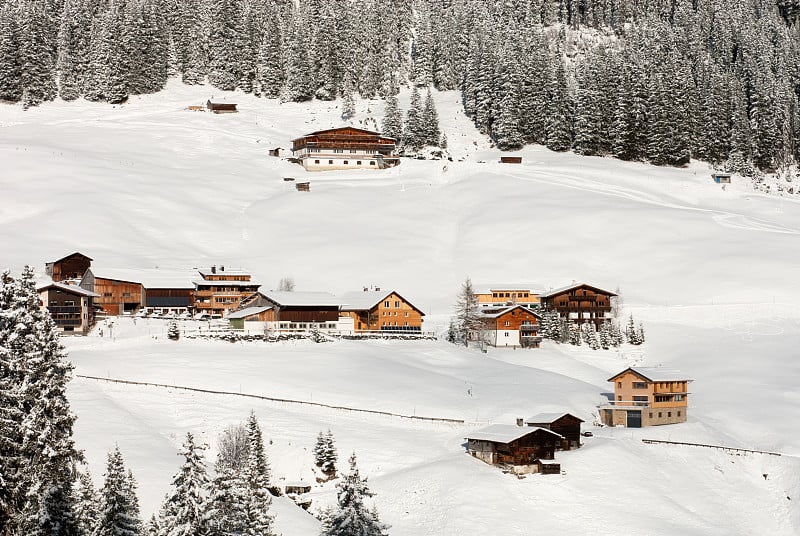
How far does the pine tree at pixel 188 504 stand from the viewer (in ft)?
78.0

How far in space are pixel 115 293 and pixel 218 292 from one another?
8.96 meters

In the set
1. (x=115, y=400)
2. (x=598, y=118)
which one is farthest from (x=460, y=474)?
(x=598, y=118)

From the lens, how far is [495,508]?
43.3 m

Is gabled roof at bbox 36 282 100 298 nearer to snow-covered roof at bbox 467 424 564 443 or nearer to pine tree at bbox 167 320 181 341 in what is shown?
pine tree at bbox 167 320 181 341

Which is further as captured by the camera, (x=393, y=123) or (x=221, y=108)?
(x=221, y=108)

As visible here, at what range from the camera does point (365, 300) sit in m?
79.2

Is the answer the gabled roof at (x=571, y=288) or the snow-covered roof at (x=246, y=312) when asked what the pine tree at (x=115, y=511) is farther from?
the gabled roof at (x=571, y=288)

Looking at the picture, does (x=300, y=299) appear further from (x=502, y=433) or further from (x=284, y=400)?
(x=502, y=433)

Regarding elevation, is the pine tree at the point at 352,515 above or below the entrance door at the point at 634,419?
above

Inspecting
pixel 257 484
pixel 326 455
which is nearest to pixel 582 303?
pixel 326 455

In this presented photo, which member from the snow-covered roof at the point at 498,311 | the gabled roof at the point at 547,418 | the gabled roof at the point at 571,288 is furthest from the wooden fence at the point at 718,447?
the gabled roof at the point at 571,288

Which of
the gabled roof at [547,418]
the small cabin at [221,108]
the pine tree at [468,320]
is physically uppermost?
the small cabin at [221,108]

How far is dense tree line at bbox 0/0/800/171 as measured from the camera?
13300 cm

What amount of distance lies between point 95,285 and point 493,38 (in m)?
102
